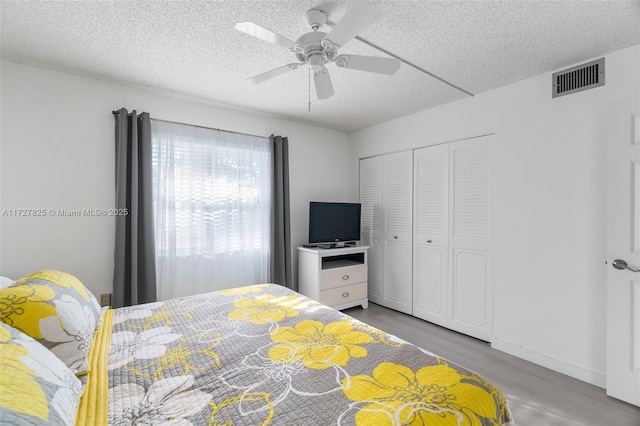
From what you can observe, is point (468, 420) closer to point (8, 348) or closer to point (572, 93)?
point (8, 348)

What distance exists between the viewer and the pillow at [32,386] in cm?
70

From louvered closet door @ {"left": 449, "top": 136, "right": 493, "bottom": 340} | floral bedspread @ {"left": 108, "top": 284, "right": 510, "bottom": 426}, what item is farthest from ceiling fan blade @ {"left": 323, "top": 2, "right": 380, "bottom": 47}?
louvered closet door @ {"left": 449, "top": 136, "right": 493, "bottom": 340}

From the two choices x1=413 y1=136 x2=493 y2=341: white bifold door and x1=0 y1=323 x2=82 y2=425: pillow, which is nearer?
x1=0 y1=323 x2=82 y2=425: pillow

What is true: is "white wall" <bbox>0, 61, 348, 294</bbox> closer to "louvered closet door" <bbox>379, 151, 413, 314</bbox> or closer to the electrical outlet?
the electrical outlet

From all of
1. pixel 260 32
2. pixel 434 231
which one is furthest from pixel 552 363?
pixel 260 32

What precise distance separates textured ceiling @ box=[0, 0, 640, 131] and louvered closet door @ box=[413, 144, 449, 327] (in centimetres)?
80

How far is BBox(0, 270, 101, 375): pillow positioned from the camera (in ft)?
3.80

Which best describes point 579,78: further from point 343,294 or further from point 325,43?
point 343,294

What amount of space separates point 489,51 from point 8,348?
115 inches

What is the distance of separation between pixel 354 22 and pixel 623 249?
90.4 inches

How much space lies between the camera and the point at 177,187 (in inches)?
119

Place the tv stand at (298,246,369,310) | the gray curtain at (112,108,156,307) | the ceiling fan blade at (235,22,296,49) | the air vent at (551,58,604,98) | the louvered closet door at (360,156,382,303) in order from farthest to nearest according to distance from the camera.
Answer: the louvered closet door at (360,156,382,303)
the tv stand at (298,246,369,310)
the gray curtain at (112,108,156,307)
the air vent at (551,58,604,98)
the ceiling fan blade at (235,22,296,49)

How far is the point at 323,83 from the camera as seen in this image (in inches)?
72.9

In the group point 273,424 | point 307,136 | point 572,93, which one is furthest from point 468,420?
point 307,136
